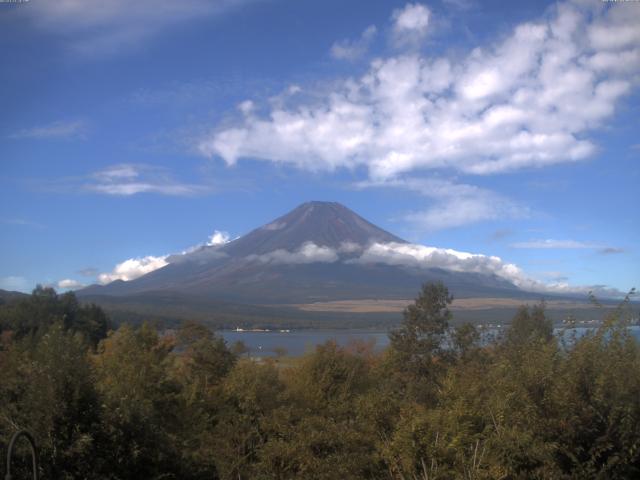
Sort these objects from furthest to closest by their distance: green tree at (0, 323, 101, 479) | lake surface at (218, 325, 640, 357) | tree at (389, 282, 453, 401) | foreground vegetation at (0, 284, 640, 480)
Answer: tree at (389, 282, 453, 401), lake surface at (218, 325, 640, 357), green tree at (0, 323, 101, 479), foreground vegetation at (0, 284, 640, 480)

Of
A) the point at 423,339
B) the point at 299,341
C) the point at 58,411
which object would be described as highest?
the point at 58,411

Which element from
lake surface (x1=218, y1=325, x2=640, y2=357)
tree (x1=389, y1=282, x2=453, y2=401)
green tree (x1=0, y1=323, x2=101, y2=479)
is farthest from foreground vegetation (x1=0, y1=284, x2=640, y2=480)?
tree (x1=389, y1=282, x2=453, y2=401)

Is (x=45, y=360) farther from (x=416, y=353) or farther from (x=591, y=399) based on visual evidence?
(x=416, y=353)

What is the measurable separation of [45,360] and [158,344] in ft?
63.2

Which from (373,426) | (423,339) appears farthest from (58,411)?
(423,339)

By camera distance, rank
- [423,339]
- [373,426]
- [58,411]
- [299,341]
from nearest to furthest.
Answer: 1. [58,411]
2. [373,426]
3. [423,339]
4. [299,341]

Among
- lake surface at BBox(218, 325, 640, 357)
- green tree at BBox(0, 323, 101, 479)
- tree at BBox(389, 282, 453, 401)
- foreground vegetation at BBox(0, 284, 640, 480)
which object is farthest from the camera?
tree at BBox(389, 282, 453, 401)

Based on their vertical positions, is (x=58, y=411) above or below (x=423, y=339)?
above

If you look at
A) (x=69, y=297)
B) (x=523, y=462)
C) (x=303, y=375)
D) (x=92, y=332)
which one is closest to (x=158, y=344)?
(x=303, y=375)

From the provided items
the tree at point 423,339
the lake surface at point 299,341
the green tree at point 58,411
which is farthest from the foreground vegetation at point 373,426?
the tree at point 423,339

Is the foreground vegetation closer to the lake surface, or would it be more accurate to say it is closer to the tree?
the lake surface

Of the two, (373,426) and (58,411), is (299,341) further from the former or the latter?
(58,411)

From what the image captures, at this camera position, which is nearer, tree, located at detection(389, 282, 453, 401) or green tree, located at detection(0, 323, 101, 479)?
green tree, located at detection(0, 323, 101, 479)

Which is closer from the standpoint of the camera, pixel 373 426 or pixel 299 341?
pixel 373 426
